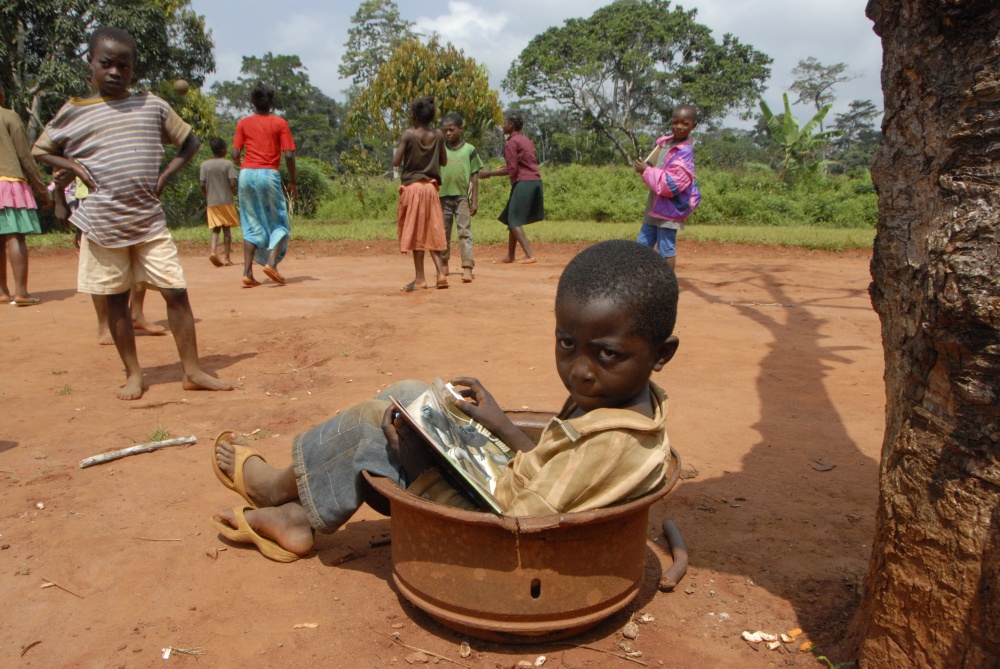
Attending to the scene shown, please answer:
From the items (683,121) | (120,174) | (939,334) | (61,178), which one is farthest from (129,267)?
(683,121)

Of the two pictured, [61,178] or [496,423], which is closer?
[496,423]

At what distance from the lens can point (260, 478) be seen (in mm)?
2668

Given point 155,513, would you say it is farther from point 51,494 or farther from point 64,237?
point 64,237

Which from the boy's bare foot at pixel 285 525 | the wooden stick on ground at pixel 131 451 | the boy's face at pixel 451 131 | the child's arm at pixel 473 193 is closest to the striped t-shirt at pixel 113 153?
the wooden stick on ground at pixel 131 451

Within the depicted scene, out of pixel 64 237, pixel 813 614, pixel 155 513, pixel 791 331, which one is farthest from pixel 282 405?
pixel 64 237

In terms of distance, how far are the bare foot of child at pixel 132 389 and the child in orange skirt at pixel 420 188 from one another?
3.58m

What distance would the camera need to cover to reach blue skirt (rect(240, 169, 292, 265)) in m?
7.88

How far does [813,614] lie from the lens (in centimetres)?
229

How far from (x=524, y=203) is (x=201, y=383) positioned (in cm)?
627

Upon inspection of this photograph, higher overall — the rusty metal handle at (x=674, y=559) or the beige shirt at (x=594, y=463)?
the beige shirt at (x=594, y=463)

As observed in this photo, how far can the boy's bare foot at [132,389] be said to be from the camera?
4363mm

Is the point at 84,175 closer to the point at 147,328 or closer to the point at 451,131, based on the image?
the point at 147,328

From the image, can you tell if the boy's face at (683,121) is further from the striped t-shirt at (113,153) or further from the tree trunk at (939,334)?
the tree trunk at (939,334)

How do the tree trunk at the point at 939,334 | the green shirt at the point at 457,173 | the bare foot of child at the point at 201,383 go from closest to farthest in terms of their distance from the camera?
1. the tree trunk at the point at 939,334
2. the bare foot of child at the point at 201,383
3. the green shirt at the point at 457,173
